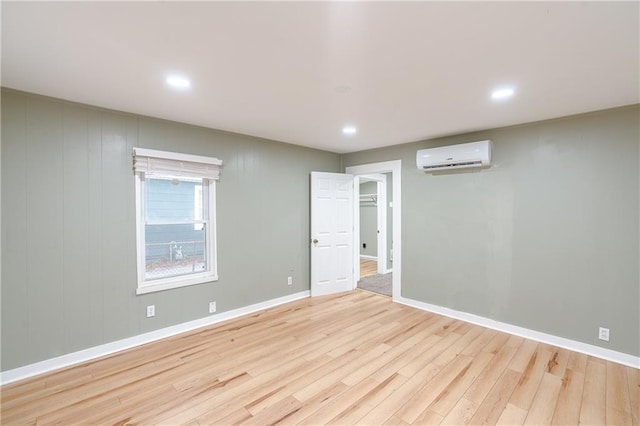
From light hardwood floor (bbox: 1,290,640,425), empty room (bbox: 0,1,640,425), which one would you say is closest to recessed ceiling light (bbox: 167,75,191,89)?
empty room (bbox: 0,1,640,425)

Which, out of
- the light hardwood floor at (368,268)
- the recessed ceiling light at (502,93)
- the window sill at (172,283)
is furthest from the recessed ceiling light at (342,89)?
the light hardwood floor at (368,268)

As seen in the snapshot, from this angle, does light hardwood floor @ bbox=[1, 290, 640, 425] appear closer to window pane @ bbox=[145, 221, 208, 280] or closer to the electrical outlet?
the electrical outlet

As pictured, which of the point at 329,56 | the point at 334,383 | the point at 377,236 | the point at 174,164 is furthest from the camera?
the point at 377,236

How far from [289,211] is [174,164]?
1806 mm

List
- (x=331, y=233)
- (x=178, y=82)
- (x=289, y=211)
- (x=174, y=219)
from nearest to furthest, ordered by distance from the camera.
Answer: (x=178, y=82)
(x=174, y=219)
(x=289, y=211)
(x=331, y=233)

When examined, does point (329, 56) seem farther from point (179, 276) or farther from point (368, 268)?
point (368, 268)

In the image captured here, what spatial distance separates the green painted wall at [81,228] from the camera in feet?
8.18

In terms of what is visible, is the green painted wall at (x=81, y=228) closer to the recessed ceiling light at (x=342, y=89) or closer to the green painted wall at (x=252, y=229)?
the green painted wall at (x=252, y=229)

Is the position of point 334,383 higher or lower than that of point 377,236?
lower

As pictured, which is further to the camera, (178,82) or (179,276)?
(179,276)

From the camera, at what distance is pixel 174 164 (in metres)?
3.33

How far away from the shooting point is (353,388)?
2385mm

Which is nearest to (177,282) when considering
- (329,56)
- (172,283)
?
(172,283)

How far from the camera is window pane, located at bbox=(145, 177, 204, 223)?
129 inches
